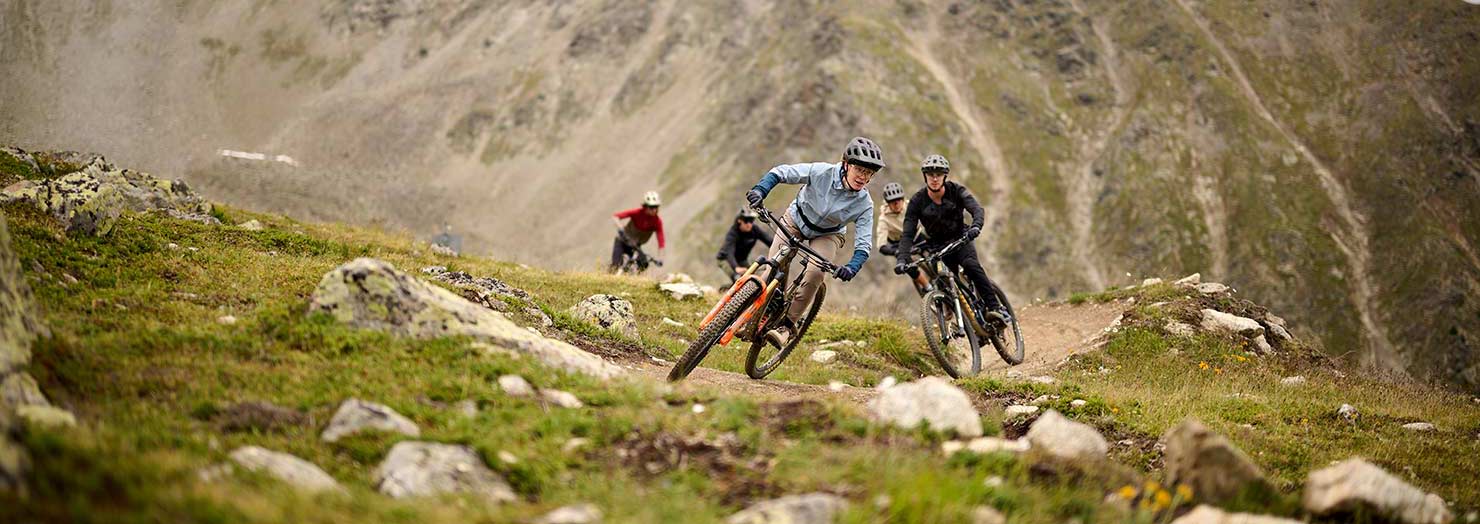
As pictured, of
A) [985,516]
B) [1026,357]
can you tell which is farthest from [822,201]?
[1026,357]

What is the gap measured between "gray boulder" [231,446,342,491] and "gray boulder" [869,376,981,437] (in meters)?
3.79

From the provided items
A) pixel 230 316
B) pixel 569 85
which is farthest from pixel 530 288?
pixel 569 85

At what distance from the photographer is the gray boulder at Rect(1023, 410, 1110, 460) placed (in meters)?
6.27

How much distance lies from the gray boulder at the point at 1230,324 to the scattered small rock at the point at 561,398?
533 inches

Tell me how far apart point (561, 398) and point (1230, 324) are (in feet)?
45.9

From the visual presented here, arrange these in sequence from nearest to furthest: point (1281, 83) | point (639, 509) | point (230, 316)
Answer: point (639, 509), point (230, 316), point (1281, 83)

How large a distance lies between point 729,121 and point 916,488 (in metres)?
104

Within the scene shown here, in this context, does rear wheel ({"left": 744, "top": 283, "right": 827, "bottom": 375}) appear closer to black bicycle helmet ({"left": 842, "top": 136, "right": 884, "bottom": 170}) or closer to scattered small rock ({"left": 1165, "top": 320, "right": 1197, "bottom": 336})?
black bicycle helmet ({"left": 842, "top": 136, "right": 884, "bottom": 170})

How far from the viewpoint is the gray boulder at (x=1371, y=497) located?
17.7 ft

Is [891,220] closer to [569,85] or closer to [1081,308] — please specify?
[1081,308]

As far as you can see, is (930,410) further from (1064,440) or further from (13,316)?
(13,316)

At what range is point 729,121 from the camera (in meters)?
107

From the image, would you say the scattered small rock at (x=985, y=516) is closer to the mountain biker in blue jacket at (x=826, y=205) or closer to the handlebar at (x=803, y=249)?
the mountain biker in blue jacket at (x=826, y=205)

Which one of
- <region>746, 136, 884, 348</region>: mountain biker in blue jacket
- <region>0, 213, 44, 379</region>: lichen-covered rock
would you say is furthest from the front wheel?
<region>0, 213, 44, 379</region>: lichen-covered rock
